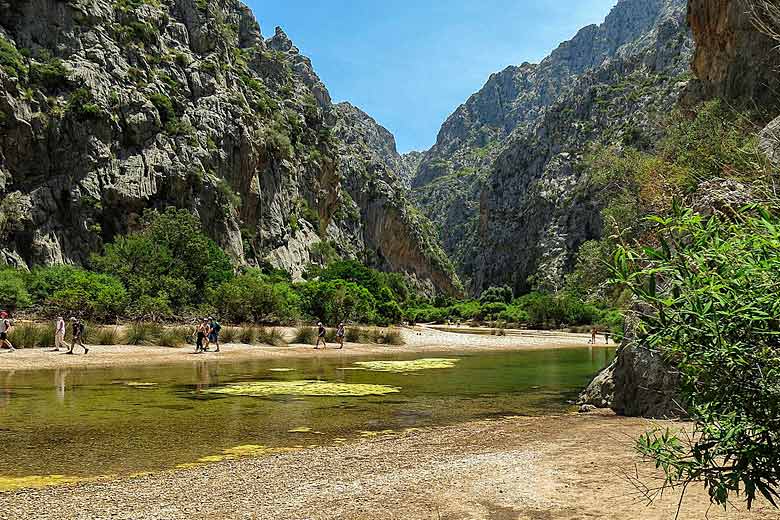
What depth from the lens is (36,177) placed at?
2116 inches

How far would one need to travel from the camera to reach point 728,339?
11.2ft

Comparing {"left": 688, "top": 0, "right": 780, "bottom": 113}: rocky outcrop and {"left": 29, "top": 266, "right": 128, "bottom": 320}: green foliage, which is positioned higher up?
{"left": 688, "top": 0, "right": 780, "bottom": 113}: rocky outcrop

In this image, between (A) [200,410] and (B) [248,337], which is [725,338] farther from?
(B) [248,337]

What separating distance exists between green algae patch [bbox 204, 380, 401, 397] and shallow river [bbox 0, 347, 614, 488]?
40 centimetres

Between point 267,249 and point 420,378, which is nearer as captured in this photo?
point 420,378

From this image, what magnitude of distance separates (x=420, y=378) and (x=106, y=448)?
1584 centimetres

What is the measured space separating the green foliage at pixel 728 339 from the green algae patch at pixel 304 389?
1582 cm

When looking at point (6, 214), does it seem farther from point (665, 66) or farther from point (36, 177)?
point (665, 66)

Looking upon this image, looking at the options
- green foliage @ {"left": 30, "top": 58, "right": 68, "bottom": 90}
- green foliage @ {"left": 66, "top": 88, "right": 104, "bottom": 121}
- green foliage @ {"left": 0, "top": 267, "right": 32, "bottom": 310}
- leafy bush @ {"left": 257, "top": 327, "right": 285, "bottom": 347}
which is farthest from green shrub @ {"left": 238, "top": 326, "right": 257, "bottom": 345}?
green foliage @ {"left": 30, "top": 58, "right": 68, "bottom": 90}

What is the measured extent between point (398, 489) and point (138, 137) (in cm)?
6229

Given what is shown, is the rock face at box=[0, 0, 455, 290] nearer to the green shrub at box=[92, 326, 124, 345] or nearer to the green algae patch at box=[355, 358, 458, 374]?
the green shrub at box=[92, 326, 124, 345]

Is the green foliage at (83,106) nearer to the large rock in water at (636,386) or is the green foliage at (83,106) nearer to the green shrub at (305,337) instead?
the green shrub at (305,337)

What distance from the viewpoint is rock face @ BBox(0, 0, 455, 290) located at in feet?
175

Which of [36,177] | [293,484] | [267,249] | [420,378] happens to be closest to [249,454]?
[293,484]
